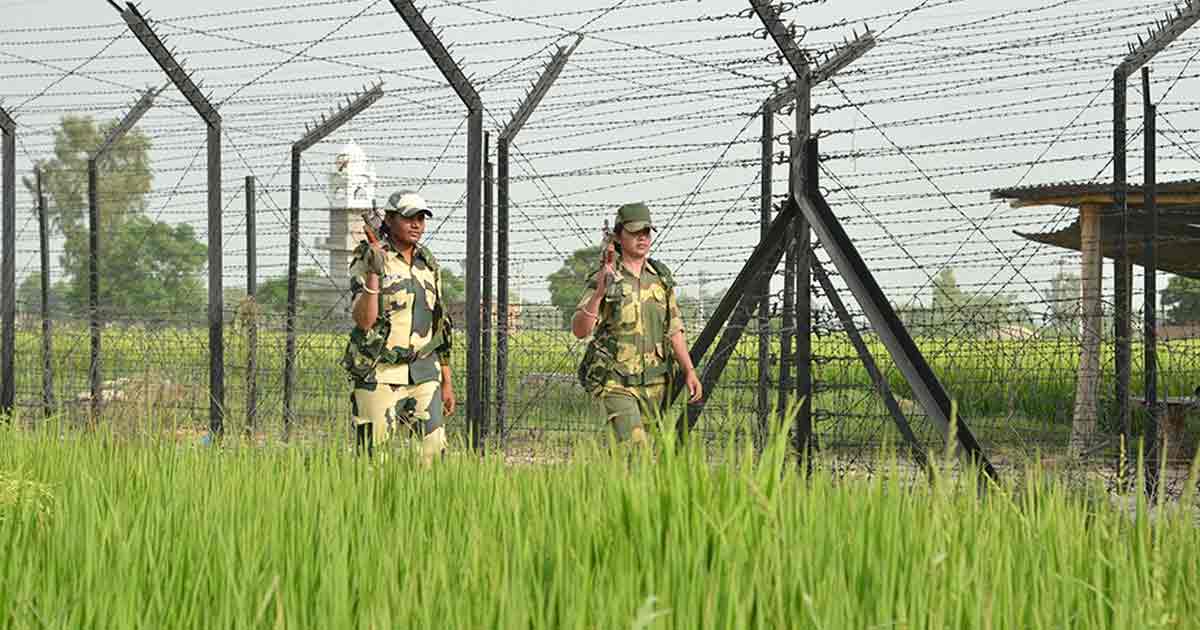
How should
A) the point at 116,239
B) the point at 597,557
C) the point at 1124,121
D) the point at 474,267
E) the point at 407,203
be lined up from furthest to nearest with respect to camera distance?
1. the point at 116,239
2. the point at 474,267
3. the point at 1124,121
4. the point at 407,203
5. the point at 597,557

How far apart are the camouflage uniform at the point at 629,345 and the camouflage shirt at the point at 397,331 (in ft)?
2.37

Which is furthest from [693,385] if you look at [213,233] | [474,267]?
[213,233]

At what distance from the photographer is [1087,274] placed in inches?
448

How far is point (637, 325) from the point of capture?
6.23 m

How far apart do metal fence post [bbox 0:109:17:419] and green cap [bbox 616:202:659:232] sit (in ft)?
23.5

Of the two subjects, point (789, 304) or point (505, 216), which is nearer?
point (789, 304)

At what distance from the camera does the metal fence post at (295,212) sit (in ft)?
34.3

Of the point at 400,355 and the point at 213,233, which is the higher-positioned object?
the point at 213,233

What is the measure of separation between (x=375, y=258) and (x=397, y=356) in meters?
0.44

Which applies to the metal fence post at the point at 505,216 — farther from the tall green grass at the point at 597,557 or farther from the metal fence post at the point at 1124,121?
the tall green grass at the point at 597,557

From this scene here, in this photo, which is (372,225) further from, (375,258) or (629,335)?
(629,335)

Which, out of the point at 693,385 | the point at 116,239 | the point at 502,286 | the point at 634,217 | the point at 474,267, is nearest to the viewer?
the point at 634,217

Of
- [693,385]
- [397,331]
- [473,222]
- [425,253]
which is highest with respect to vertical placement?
[473,222]

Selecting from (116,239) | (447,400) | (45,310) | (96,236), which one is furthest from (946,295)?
(116,239)
